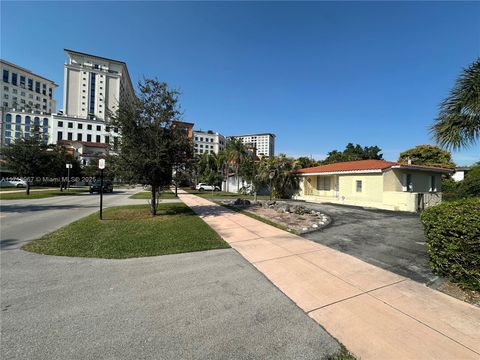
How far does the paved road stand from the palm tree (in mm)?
5725

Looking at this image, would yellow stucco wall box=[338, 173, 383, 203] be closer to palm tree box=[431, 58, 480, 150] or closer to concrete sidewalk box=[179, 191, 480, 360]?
palm tree box=[431, 58, 480, 150]

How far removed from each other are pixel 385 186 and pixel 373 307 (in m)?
15.2

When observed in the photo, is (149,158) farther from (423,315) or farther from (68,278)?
(423,315)

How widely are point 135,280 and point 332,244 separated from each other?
5.12m

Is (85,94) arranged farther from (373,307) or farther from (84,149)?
(373,307)

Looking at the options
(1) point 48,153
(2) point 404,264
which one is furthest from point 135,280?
(1) point 48,153

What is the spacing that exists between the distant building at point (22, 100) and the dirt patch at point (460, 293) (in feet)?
272

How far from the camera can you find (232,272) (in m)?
4.50

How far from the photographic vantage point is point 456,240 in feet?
12.4

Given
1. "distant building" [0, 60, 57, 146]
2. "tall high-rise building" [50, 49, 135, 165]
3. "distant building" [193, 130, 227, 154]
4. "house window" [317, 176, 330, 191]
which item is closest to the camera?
"house window" [317, 176, 330, 191]

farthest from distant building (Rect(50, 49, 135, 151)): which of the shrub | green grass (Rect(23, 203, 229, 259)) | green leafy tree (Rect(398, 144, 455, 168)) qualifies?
the shrub

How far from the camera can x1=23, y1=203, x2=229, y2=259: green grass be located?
5.62m

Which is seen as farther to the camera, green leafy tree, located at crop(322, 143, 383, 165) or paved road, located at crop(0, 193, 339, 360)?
green leafy tree, located at crop(322, 143, 383, 165)

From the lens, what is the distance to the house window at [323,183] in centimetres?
2144
